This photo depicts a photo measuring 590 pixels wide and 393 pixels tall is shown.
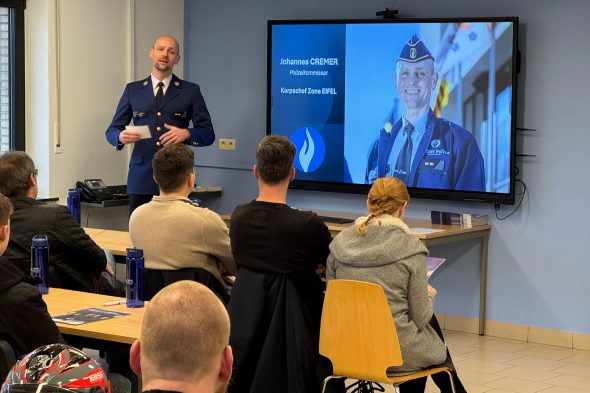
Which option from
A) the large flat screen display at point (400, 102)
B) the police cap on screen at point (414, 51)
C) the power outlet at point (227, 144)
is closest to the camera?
the large flat screen display at point (400, 102)

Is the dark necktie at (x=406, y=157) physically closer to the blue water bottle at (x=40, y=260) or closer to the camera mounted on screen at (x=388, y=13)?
the camera mounted on screen at (x=388, y=13)

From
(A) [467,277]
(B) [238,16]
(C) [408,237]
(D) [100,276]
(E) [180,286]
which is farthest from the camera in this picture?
(B) [238,16]

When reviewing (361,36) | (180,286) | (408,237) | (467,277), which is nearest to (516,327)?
(467,277)

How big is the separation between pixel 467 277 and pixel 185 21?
3379 mm

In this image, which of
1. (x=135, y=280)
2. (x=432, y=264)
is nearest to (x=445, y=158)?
(x=432, y=264)

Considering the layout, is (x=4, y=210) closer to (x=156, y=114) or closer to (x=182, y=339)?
(x=182, y=339)

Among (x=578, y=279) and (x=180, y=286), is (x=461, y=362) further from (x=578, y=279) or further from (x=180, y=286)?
(x=180, y=286)

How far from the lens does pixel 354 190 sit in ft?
24.4

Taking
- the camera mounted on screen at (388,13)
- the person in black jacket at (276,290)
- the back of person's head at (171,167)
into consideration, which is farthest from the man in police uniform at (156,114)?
the person in black jacket at (276,290)

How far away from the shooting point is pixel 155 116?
22.5 ft

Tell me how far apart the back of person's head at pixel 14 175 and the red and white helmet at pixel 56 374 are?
9.28 feet

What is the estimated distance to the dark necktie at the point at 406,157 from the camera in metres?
7.11

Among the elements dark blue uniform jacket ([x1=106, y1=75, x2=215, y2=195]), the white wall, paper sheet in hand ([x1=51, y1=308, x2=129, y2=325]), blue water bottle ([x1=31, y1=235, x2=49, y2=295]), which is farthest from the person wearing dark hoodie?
the white wall

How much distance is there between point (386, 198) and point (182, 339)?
2.51 meters
